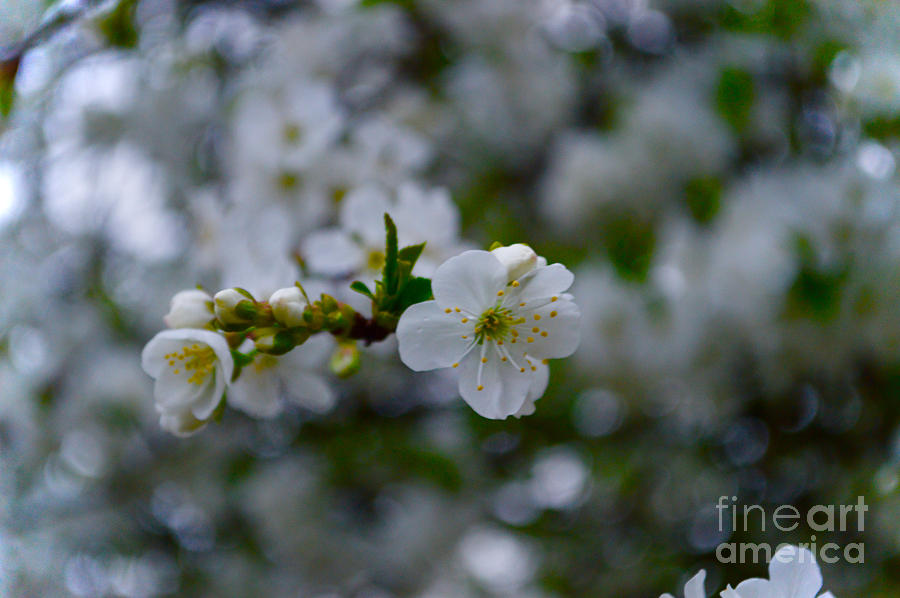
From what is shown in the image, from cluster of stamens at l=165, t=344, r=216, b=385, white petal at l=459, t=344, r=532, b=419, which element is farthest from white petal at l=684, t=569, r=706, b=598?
cluster of stamens at l=165, t=344, r=216, b=385

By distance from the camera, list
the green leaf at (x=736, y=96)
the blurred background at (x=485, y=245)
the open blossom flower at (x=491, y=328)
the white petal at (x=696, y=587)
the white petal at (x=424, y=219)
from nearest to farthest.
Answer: the white petal at (x=696, y=587) → the open blossom flower at (x=491, y=328) → the white petal at (x=424, y=219) → the blurred background at (x=485, y=245) → the green leaf at (x=736, y=96)

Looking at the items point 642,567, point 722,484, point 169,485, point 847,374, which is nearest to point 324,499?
point 169,485

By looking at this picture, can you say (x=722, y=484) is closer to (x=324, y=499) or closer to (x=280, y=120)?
(x=324, y=499)

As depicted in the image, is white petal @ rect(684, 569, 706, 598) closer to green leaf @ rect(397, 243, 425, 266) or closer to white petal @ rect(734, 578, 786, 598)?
white petal @ rect(734, 578, 786, 598)

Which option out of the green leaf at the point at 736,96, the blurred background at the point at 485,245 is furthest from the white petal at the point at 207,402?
the green leaf at the point at 736,96

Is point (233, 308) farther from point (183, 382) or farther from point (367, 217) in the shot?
A: point (367, 217)

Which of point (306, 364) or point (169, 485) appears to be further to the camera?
point (169, 485)

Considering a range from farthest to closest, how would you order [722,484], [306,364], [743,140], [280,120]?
[743,140]
[722,484]
[280,120]
[306,364]

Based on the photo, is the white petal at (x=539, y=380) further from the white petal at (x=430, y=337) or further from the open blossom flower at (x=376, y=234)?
the open blossom flower at (x=376, y=234)
